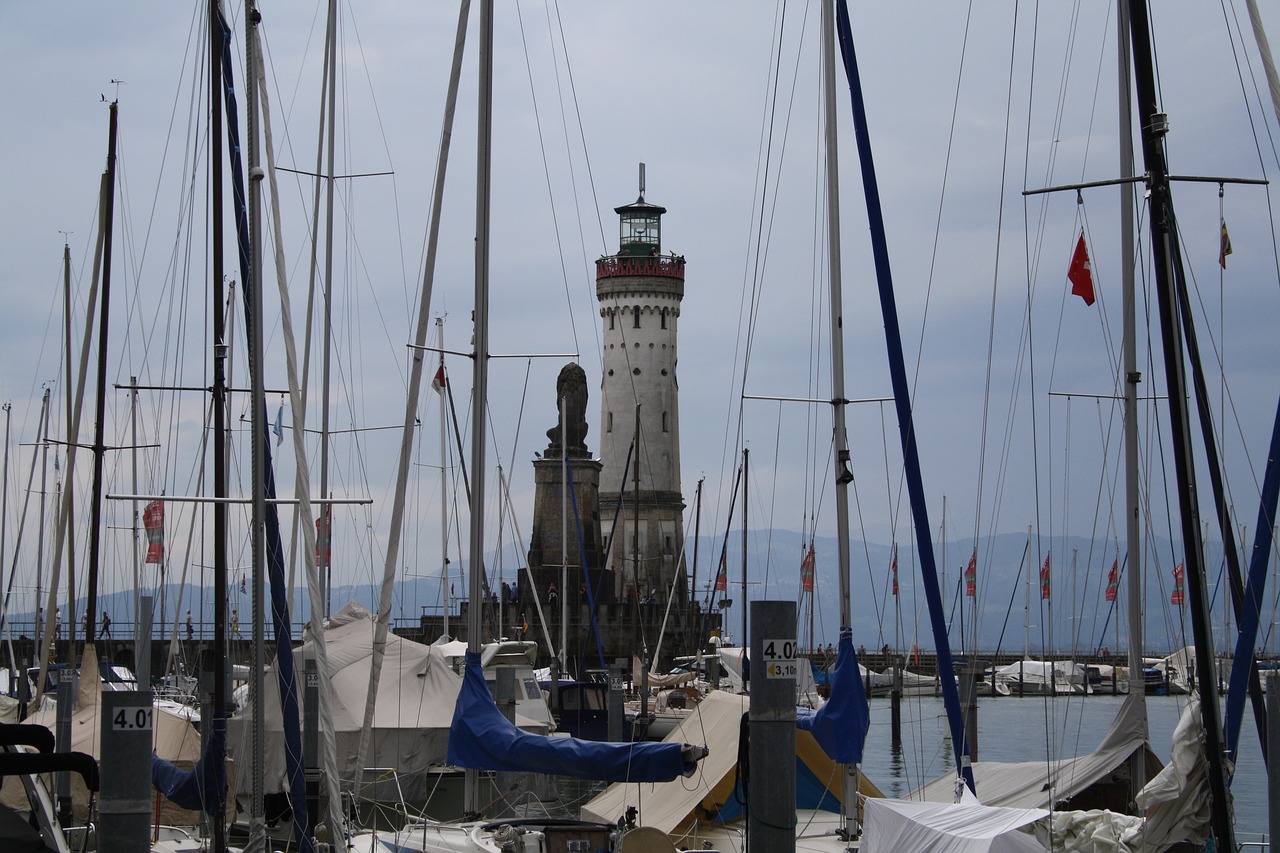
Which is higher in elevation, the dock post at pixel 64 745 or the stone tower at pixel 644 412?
the stone tower at pixel 644 412

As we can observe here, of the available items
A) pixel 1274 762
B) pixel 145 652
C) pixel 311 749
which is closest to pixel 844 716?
pixel 1274 762

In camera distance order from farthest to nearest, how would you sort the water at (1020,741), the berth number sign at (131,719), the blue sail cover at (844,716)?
the water at (1020,741) → the blue sail cover at (844,716) → the berth number sign at (131,719)

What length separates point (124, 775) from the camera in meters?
11.9

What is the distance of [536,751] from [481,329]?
511 cm

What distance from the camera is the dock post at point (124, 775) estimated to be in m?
11.8

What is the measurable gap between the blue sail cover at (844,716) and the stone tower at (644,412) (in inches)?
2278

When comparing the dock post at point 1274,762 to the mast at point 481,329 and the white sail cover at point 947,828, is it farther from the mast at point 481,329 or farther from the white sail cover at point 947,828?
the mast at point 481,329

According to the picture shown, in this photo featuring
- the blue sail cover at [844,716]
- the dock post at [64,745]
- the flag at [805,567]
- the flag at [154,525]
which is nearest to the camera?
the blue sail cover at [844,716]

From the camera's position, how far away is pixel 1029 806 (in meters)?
17.5

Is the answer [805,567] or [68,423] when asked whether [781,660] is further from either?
[805,567]

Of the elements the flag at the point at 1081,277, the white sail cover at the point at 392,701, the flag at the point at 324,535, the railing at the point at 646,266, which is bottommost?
the white sail cover at the point at 392,701

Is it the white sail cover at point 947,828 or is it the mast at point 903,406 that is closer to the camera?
the white sail cover at point 947,828

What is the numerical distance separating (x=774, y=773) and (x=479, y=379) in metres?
6.50

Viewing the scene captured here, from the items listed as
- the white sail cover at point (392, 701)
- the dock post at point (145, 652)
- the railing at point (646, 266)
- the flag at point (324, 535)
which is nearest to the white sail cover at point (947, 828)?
the dock post at point (145, 652)
